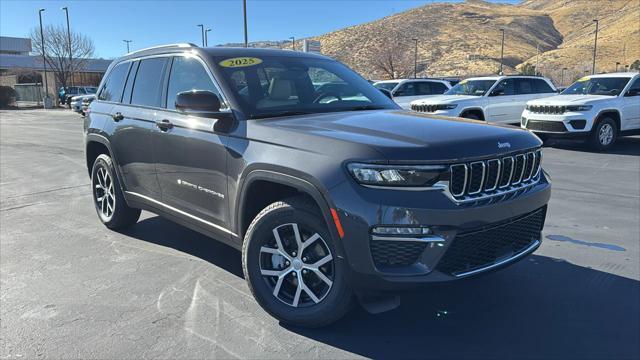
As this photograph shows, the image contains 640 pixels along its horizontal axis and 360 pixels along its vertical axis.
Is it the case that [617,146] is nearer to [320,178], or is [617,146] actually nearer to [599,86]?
[599,86]

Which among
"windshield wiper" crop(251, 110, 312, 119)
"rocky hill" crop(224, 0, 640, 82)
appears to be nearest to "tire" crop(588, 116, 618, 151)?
"windshield wiper" crop(251, 110, 312, 119)

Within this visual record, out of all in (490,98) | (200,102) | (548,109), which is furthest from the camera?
(490,98)

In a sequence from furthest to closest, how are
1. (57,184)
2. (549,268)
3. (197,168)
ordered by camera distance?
1. (57,184)
2. (549,268)
3. (197,168)

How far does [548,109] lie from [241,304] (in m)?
10.5

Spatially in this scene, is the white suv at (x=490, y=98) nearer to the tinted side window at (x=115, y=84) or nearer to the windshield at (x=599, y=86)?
the windshield at (x=599, y=86)

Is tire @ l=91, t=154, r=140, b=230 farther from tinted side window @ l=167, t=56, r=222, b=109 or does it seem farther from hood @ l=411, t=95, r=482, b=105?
hood @ l=411, t=95, r=482, b=105

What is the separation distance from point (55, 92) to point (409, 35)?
70206 millimetres

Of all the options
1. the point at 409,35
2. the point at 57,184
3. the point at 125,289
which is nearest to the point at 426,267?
the point at 125,289

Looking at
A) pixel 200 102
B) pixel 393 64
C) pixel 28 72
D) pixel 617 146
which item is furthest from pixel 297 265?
pixel 28 72

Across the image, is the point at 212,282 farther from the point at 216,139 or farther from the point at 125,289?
the point at 216,139

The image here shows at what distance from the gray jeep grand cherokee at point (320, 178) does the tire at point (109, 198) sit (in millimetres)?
600

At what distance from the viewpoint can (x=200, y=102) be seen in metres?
3.52

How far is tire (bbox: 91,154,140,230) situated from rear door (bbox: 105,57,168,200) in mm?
297

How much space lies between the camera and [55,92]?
49.9 metres
